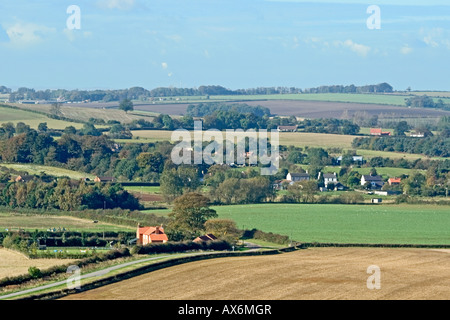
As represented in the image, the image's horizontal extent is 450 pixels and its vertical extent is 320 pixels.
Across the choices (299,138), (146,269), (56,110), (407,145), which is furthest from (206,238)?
(56,110)

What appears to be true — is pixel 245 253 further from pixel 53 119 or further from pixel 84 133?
pixel 53 119

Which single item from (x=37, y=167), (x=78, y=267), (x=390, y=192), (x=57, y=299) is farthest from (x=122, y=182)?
(x=57, y=299)

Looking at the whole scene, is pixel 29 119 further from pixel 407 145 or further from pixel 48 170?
pixel 407 145

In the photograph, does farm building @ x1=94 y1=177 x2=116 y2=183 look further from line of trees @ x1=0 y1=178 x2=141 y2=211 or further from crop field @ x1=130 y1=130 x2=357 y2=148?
crop field @ x1=130 y1=130 x2=357 y2=148

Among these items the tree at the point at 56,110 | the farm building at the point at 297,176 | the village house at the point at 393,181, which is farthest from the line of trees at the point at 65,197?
the tree at the point at 56,110
